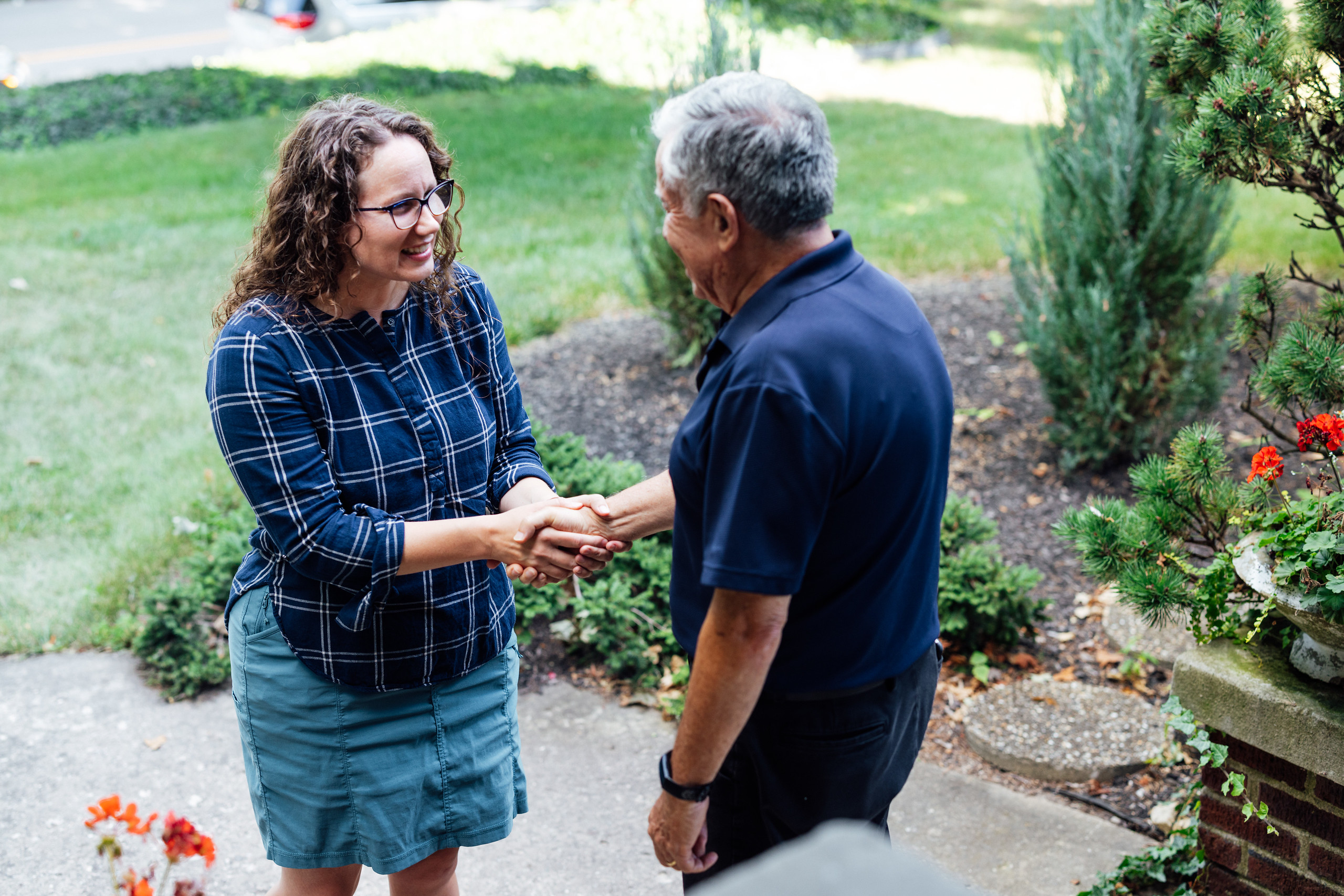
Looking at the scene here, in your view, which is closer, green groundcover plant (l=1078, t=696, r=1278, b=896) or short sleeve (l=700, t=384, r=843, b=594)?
short sleeve (l=700, t=384, r=843, b=594)

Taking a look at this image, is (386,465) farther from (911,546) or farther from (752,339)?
(911,546)

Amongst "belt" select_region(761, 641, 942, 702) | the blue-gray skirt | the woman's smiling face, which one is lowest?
the blue-gray skirt

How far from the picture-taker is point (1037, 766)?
3.76 metres

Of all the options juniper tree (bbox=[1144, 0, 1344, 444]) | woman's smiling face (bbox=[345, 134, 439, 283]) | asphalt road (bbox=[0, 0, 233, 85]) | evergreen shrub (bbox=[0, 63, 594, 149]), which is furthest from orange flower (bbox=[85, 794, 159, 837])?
asphalt road (bbox=[0, 0, 233, 85])

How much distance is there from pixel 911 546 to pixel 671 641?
8.04 ft

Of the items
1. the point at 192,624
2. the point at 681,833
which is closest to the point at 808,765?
the point at 681,833

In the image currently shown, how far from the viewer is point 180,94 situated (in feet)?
47.4

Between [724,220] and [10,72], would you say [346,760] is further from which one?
[10,72]

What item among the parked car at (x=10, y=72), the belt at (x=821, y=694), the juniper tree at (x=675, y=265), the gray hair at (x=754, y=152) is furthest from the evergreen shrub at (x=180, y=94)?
the belt at (x=821, y=694)

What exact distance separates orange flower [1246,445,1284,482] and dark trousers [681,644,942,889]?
1149 millimetres

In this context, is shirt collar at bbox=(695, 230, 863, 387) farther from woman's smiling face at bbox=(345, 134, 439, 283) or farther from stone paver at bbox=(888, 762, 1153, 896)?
stone paver at bbox=(888, 762, 1153, 896)

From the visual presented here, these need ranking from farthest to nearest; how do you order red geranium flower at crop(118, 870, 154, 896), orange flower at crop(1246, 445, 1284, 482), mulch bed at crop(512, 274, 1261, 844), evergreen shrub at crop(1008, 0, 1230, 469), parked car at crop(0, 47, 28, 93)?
1. parked car at crop(0, 47, 28, 93)
2. evergreen shrub at crop(1008, 0, 1230, 469)
3. mulch bed at crop(512, 274, 1261, 844)
4. orange flower at crop(1246, 445, 1284, 482)
5. red geranium flower at crop(118, 870, 154, 896)

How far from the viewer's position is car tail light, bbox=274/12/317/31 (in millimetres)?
16172

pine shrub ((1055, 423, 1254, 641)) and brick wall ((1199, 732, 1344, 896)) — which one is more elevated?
pine shrub ((1055, 423, 1254, 641))
